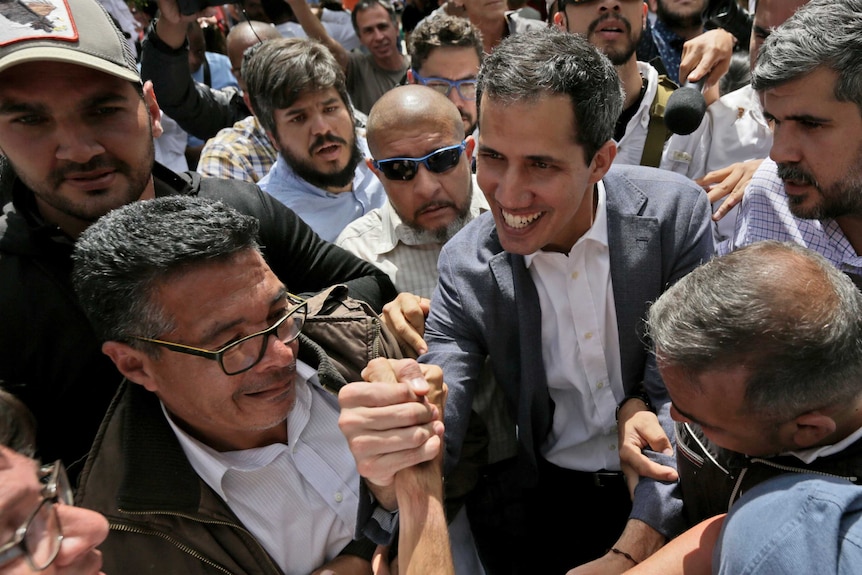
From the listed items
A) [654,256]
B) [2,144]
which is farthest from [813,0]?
[2,144]

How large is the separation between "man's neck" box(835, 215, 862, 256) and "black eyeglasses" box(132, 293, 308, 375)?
6.05ft

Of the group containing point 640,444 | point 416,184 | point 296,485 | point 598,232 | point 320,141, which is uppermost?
point 598,232

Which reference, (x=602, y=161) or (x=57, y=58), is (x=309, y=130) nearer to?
(x=57, y=58)

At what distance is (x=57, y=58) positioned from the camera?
69.6 inches

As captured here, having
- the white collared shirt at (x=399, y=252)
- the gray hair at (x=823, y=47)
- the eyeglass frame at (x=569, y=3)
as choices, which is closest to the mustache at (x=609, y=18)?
the eyeglass frame at (x=569, y=3)

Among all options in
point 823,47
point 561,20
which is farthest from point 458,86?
point 823,47

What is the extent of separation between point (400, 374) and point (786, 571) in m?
0.92

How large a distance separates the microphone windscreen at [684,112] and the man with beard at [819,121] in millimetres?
514

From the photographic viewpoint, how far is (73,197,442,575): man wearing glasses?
1724 millimetres

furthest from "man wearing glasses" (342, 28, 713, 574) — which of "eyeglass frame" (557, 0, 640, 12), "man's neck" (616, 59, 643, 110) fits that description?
"eyeglass frame" (557, 0, 640, 12)

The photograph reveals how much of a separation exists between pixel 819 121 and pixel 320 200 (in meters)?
2.42

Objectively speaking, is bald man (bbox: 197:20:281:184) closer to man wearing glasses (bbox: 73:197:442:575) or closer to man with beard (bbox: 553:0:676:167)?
man with beard (bbox: 553:0:676:167)

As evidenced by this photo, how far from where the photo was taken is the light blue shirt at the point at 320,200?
360cm

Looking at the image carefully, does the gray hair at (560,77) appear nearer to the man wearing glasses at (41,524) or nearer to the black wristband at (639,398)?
the black wristband at (639,398)
